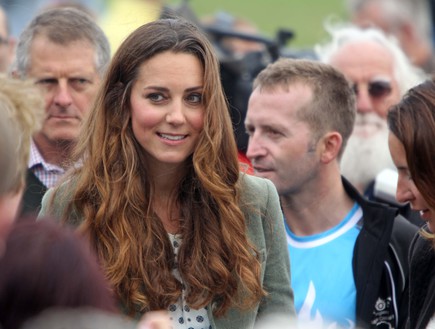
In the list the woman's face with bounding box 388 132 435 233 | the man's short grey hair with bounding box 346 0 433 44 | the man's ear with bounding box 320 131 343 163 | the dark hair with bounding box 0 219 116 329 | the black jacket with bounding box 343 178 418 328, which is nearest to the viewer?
the dark hair with bounding box 0 219 116 329

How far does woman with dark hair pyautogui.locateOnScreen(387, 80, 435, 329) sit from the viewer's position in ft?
12.6

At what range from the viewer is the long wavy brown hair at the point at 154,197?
3.59m

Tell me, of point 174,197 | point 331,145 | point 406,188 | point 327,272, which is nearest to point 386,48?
point 331,145

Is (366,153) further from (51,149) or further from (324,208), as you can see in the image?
(51,149)

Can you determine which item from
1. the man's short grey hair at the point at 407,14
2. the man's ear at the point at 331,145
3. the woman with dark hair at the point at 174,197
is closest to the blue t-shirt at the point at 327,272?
the man's ear at the point at 331,145

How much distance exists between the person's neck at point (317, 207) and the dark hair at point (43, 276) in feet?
8.73

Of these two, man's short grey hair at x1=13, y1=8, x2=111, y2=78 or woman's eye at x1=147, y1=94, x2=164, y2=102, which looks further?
man's short grey hair at x1=13, y1=8, x2=111, y2=78

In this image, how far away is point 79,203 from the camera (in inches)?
144

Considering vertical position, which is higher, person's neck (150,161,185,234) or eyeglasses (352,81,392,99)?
eyeglasses (352,81,392,99)

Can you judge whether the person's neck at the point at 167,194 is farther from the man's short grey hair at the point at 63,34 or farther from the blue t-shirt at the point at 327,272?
the man's short grey hair at the point at 63,34

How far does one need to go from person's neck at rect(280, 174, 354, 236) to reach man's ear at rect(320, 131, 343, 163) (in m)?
0.12

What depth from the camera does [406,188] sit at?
4164 millimetres

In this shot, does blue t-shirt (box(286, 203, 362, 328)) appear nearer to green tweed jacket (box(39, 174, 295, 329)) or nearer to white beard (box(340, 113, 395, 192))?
green tweed jacket (box(39, 174, 295, 329))

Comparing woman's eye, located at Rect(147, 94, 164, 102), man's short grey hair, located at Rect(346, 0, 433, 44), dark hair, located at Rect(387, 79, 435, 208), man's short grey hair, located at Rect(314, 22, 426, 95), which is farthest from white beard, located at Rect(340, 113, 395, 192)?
man's short grey hair, located at Rect(346, 0, 433, 44)
